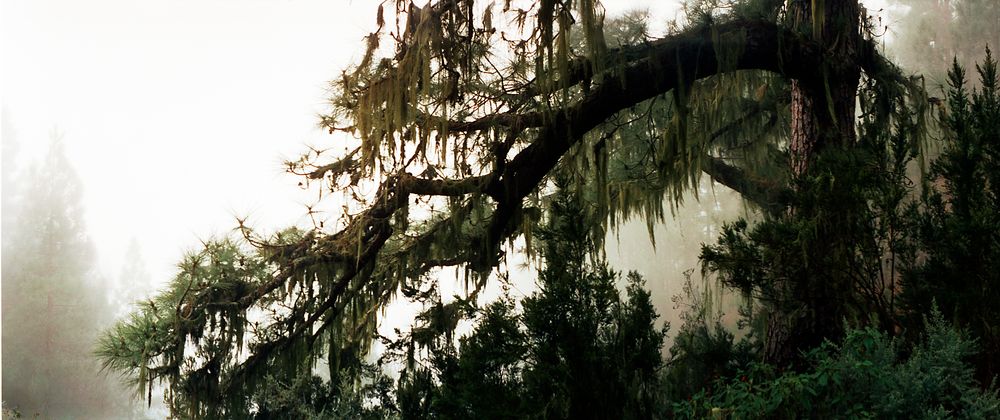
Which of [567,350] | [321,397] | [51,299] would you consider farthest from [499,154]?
[51,299]

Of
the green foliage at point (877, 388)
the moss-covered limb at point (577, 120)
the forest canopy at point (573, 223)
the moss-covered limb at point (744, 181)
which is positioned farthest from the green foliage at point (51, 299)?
the green foliage at point (877, 388)

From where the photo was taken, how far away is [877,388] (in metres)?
3.04

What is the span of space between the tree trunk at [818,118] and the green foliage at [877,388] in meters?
0.69

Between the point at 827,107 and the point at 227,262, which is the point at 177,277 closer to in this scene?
the point at 227,262

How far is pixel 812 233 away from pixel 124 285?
25179 millimetres

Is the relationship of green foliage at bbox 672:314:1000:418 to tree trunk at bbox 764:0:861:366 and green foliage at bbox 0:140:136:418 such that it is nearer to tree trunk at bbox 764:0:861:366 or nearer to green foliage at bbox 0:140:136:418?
tree trunk at bbox 764:0:861:366

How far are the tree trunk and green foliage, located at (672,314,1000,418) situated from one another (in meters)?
0.69

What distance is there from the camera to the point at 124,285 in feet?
81.9

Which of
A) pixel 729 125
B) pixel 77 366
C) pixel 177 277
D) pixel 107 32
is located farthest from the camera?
pixel 107 32

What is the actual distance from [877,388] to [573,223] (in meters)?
1.51

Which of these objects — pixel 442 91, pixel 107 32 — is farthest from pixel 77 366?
pixel 442 91

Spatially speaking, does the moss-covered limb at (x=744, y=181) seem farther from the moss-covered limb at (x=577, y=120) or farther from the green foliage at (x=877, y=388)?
the green foliage at (x=877, y=388)

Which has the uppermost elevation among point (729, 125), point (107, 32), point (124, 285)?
point (107, 32)

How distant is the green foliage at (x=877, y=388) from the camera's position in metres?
2.95
